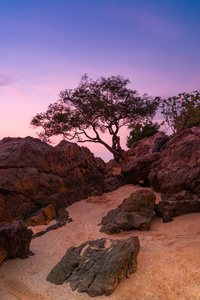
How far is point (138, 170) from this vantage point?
491 inches

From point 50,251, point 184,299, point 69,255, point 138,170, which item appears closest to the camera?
point 184,299

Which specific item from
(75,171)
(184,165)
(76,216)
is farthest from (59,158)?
(184,165)

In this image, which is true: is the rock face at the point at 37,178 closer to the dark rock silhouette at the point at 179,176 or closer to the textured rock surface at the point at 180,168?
the textured rock surface at the point at 180,168

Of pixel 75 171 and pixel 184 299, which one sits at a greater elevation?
pixel 75 171

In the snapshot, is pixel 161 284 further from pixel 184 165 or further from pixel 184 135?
pixel 184 135

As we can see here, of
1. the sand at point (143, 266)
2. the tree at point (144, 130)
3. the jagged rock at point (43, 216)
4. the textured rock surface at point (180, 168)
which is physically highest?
the tree at point (144, 130)

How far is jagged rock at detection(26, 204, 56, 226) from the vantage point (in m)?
7.96

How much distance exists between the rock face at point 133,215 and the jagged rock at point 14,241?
86.5 inches

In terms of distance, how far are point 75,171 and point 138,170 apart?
316 centimetres

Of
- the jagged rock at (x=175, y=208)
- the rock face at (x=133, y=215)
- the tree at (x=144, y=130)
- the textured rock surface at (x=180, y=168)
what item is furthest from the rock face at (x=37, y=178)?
the tree at (x=144, y=130)

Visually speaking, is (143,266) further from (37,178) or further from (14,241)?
(37,178)

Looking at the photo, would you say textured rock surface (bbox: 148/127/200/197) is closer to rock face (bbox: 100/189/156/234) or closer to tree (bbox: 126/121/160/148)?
rock face (bbox: 100/189/156/234)

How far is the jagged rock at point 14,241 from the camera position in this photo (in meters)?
5.17

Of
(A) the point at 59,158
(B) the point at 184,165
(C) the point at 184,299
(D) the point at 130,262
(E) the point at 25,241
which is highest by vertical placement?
(A) the point at 59,158
